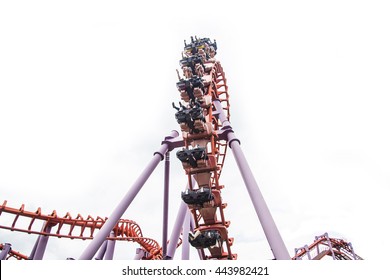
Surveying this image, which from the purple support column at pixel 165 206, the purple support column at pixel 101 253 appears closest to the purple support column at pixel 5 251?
the purple support column at pixel 101 253

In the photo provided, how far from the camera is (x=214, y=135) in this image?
20.2ft

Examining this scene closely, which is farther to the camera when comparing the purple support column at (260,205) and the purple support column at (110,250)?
Answer: the purple support column at (110,250)

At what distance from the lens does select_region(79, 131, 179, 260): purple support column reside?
14.9 ft

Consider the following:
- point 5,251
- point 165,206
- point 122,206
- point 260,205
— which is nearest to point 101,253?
point 5,251

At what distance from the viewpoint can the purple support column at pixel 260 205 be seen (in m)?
3.83

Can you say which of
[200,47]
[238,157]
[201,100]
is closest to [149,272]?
[238,157]

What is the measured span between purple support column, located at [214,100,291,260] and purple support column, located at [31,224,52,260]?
9.14 m

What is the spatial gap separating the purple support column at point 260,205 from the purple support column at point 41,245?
360 inches

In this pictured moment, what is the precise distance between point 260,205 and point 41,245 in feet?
33.1

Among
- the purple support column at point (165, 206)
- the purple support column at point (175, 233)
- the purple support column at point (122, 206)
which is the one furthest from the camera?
the purple support column at point (165, 206)

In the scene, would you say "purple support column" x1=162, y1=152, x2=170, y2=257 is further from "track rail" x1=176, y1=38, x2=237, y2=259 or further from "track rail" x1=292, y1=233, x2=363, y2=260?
"track rail" x1=292, y1=233, x2=363, y2=260

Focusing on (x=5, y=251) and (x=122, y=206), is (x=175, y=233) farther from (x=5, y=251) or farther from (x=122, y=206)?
(x=5, y=251)

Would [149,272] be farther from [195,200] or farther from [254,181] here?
[254,181]

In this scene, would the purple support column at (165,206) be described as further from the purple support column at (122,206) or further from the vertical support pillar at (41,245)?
the vertical support pillar at (41,245)
